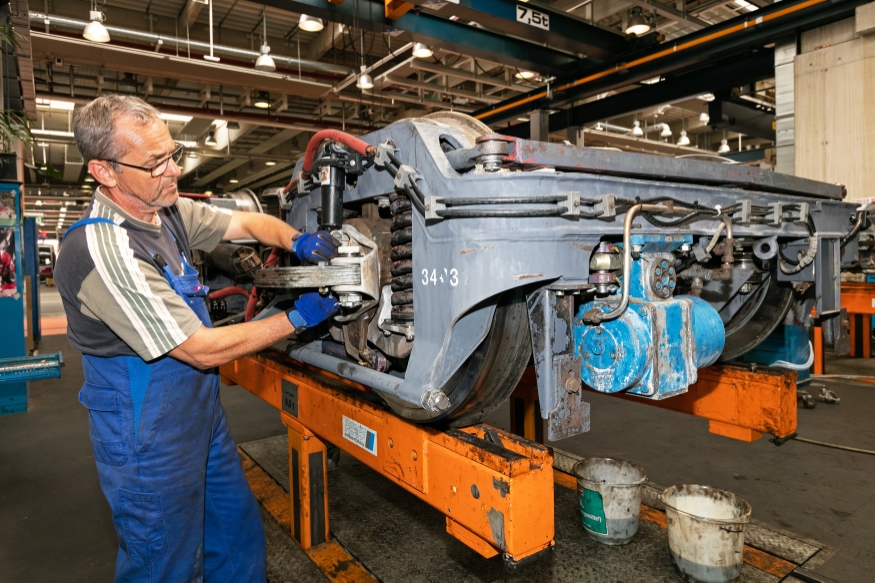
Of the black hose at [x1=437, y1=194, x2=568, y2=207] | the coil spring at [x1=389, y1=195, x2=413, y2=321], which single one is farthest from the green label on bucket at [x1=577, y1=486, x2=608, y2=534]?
the black hose at [x1=437, y1=194, x2=568, y2=207]

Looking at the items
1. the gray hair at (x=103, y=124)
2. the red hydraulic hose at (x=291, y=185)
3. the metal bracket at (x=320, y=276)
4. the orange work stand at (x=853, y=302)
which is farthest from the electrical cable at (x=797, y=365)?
the orange work stand at (x=853, y=302)

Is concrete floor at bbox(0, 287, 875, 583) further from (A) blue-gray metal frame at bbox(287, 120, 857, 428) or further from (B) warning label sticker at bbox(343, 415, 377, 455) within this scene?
(A) blue-gray metal frame at bbox(287, 120, 857, 428)

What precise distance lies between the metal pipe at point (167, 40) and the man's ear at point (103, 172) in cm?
366

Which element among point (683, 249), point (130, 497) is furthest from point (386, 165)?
point (130, 497)

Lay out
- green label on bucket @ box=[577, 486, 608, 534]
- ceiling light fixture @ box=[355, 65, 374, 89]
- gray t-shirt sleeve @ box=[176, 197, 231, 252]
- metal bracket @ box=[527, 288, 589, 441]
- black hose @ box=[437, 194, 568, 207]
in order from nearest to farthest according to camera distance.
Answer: black hose @ box=[437, 194, 568, 207] < metal bracket @ box=[527, 288, 589, 441] < gray t-shirt sleeve @ box=[176, 197, 231, 252] < green label on bucket @ box=[577, 486, 608, 534] < ceiling light fixture @ box=[355, 65, 374, 89]

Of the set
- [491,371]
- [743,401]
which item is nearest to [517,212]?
[491,371]

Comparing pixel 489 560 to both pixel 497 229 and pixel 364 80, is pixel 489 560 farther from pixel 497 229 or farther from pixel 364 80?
pixel 364 80

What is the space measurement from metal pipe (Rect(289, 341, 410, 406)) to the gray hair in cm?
79

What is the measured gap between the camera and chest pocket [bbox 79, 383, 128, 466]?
1.40 meters

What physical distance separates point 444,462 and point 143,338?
77cm

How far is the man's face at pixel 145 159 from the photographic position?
144 cm

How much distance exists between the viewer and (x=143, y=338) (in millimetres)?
1334

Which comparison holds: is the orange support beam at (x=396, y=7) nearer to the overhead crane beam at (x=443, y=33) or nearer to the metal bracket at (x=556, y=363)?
the overhead crane beam at (x=443, y=33)

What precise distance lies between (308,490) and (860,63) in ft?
15.1
